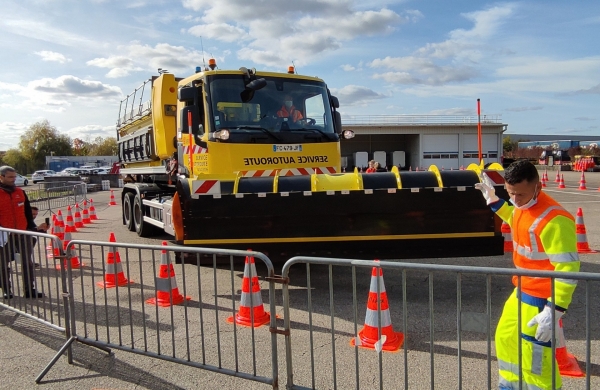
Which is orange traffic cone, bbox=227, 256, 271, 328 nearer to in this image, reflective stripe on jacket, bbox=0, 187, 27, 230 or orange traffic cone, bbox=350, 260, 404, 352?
orange traffic cone, bbox=350, 260, 404, 352

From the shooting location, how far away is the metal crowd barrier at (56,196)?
17.5 metres

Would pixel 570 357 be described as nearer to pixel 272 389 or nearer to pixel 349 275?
pixel 272 389

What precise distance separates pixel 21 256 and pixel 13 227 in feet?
3.27

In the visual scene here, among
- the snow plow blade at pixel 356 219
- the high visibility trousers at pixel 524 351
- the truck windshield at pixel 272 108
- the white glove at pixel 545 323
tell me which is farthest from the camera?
the truck windshield at pixel 272 108

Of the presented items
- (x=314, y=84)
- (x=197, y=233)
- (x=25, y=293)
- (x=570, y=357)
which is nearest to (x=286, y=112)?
(x=314, y=84)

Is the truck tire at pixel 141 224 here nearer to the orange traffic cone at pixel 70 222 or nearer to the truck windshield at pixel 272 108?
the orange traffic cone at pixel 70 222

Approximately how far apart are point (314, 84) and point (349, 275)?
10.4 feet

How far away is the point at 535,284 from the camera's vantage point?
2910mm

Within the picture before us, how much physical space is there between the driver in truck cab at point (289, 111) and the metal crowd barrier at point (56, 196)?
1304cm

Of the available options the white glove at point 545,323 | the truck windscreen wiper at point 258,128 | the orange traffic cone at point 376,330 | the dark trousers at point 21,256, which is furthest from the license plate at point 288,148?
the white glove at point 545,323

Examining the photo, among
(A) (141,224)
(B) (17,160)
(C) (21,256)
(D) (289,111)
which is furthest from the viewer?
(B) (17,160)

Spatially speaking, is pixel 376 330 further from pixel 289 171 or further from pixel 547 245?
pixel 289 171

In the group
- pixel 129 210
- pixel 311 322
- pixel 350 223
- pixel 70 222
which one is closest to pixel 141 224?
pixel 129 210

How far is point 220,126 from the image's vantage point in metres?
6.90
